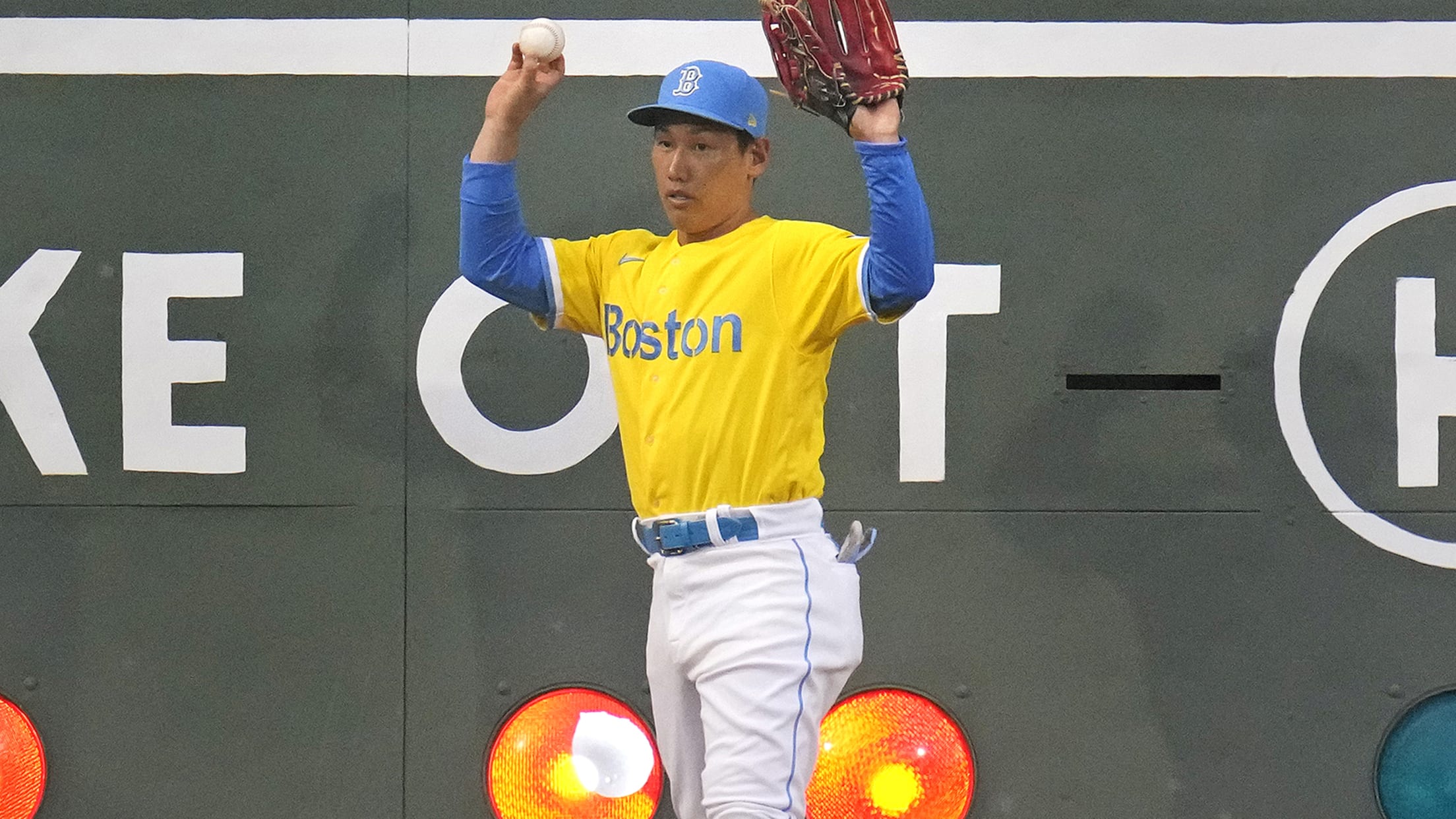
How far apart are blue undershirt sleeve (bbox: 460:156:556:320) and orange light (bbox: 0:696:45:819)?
111 centimetres

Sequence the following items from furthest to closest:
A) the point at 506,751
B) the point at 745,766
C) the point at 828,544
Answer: the point at 506,751, the point at 828,544, the point at 745,766

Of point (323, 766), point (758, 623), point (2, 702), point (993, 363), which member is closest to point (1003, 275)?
point (993, 363)

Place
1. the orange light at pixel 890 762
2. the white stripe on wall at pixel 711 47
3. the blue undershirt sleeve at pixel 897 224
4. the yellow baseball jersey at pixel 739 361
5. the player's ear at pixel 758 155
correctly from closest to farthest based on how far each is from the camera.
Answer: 1. the blue undershirt sleeve at pixel 897 224
2. the yellow baseball jersey at pixel 739 361
3. the player's ear at pixel 758 155
4. the orange light at pixel 890 762
5. the white stripe on wall at pixel 711 47

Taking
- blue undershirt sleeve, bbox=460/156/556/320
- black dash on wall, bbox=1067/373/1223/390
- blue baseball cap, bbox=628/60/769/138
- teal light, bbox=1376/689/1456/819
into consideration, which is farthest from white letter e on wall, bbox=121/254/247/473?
teal light, bbox=1376/689/1456/819

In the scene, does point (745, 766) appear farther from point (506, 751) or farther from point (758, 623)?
point (506, 751)

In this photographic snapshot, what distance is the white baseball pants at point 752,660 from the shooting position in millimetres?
2098

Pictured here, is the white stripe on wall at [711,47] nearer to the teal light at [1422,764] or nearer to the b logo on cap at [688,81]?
the b logo on cap at [688,81]

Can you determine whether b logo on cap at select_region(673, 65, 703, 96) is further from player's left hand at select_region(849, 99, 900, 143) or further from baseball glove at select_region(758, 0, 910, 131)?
player's left hand at select_region(849, 99, 900, 143)

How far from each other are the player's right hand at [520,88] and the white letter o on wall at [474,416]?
0.46 metres

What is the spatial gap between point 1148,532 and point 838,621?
0.70 metres

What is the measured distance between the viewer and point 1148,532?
2643mm

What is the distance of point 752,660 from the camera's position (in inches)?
82.8

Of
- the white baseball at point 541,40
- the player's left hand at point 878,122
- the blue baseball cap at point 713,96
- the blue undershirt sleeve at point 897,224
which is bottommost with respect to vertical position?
the blue undershirt sleeve at point 897,224

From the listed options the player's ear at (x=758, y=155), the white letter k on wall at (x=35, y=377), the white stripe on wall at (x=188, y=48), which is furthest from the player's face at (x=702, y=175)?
the white letter k on wall at (x=35, y=377)
